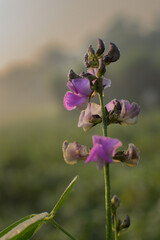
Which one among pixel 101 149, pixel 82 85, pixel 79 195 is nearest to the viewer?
pixel 101 149

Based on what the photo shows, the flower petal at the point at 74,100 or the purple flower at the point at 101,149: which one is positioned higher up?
the flower petal at the point at 74,100

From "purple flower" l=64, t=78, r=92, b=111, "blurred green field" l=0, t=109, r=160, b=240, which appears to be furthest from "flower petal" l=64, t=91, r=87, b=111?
"blurred green field" l=0, t=109, r=160, b=240

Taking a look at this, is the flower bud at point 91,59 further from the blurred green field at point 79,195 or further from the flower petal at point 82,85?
the blurred green field at point 79,195

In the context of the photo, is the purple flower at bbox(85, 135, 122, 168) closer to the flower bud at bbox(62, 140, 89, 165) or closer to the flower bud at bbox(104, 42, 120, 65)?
the flower bud at bbox(62, 140, 89, 165)

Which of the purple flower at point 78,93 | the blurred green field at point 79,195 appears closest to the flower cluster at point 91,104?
the purple flower at point 78,93

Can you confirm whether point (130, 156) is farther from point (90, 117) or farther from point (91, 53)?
point (91, 53)

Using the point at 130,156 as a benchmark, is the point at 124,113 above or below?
above

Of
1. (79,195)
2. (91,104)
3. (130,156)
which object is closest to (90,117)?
(91,104)
